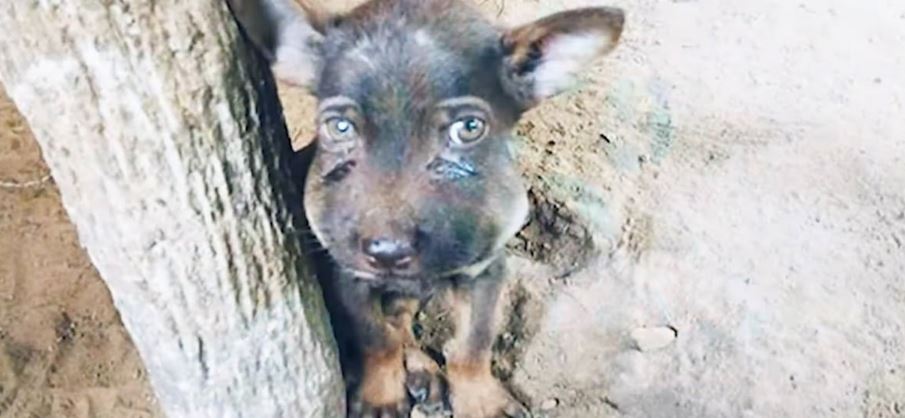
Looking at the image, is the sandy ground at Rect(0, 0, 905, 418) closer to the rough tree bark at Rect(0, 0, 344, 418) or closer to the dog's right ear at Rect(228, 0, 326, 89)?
the rough tree bark at Rect(0, 0, 344, 418)

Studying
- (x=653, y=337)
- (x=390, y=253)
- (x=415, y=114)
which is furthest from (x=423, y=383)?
(x=415, y=114)

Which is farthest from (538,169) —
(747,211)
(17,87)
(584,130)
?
(17,87)

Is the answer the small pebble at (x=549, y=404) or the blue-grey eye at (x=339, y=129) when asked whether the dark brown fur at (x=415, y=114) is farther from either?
the small pebble at (x=549, y=404)

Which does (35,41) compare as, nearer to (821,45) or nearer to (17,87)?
(17,87)

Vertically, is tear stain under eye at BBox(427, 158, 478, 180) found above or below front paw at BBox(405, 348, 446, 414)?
above

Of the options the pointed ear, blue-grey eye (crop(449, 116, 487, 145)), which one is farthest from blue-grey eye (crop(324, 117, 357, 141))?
the pointed ear

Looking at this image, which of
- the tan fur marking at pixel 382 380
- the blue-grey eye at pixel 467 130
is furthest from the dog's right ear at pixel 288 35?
the tan fur marking at pixel 382 380
